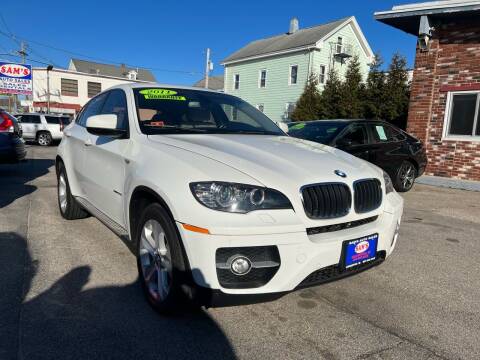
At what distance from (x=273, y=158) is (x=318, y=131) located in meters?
4.45

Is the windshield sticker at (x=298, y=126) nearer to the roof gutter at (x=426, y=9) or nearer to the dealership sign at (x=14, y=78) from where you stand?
the roof gutter at (x=426, y=9)

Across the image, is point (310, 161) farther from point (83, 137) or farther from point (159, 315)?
point (83, 137)

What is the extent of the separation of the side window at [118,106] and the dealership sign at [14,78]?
994 inches

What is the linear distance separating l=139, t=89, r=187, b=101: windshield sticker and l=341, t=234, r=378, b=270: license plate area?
2114mm

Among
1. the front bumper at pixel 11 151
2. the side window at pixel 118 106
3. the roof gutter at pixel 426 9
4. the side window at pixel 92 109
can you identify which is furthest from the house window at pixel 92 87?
the side window at pixel 118 106

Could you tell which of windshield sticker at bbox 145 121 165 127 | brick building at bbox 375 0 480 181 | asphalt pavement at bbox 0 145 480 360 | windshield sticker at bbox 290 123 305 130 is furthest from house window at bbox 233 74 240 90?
windshield sticker at bbox 145 121 165 127

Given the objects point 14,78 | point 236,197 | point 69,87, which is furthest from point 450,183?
point 69,87

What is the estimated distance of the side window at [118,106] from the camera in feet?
11.0

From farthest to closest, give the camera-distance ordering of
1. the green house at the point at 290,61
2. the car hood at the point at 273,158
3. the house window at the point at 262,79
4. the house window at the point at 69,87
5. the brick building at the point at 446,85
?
the house window at the point at 69,87 < the house window at the point at 262,79 < the green house at the point at 290,61 < the brick building at the point at 446,85 < the car hood at the point at 273,158

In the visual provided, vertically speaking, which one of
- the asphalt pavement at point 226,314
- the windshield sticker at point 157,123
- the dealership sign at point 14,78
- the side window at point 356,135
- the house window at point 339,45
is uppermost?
the house window at point 339,45

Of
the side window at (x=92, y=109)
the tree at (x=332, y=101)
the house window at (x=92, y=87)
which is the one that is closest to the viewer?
the side window at (x=92, y=109)

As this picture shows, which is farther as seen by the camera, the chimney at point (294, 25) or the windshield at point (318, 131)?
the chimney at point (294, 25)

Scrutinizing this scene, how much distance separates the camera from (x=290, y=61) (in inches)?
1037

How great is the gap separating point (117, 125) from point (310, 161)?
178 cm
